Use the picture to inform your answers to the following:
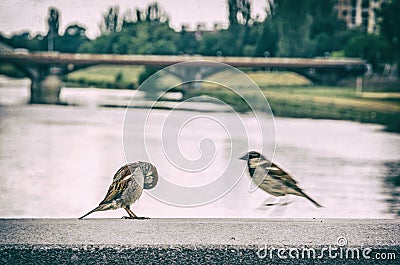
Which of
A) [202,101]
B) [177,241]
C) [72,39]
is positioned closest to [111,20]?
[72,39]

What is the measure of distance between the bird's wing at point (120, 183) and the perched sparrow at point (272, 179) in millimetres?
451

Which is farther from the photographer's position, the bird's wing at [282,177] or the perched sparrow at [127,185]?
the bird's wing at [282,177]

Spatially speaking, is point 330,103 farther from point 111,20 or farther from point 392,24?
point 111,20

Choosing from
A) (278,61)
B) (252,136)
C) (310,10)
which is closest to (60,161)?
(252,136)

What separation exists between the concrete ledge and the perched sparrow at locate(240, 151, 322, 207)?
584 millimetres

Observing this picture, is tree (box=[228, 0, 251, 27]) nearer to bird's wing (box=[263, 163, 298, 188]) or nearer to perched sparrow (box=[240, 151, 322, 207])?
perched sparrow (box=[240, 151, 322, 207])

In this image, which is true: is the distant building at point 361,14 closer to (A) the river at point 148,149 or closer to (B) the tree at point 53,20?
(A) the river at point 148,149

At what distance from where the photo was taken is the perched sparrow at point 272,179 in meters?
1.97

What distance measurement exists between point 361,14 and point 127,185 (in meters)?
4.25

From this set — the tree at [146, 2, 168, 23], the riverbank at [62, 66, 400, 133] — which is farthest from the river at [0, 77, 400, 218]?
the tree at [146, 2, 168, 23]

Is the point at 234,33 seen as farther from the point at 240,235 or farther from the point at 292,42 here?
the point at 240,235

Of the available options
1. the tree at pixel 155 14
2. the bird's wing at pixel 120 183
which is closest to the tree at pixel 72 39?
the tree at pixel 155 14

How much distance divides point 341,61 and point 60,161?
3.24m

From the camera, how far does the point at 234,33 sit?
5418 millimetres
